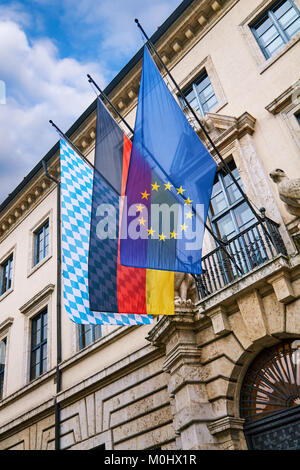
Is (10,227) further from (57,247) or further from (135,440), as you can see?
(135,440)

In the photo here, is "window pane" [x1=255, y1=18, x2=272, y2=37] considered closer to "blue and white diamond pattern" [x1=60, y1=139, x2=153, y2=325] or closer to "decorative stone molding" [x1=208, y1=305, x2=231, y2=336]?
"blue and white diamond pattern" [x1=60, y1=139, x2=153, y2=325]

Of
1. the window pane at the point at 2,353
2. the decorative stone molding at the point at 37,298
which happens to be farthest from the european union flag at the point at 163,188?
the window pane at the point at 2,353

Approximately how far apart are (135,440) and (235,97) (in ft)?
28.4

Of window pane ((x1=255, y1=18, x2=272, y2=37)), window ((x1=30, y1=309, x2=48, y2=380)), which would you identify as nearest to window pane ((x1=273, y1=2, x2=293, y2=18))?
window pane ((x1=255, y1=18, x2=272, y2=37))

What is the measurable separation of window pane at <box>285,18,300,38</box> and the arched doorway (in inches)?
289

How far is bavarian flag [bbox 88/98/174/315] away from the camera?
7.75m

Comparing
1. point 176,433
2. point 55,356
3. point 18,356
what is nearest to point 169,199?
point 176,433

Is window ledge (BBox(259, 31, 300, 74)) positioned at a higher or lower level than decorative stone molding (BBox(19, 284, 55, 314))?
higher

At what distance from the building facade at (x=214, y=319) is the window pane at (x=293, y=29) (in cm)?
3

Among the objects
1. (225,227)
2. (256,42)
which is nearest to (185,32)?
(256,42)

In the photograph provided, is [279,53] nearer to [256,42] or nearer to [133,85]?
[256,42]

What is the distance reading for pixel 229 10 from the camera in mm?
11891

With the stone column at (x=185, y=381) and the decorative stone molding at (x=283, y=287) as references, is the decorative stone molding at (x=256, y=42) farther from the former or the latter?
the stone column at (x=185, y=381)

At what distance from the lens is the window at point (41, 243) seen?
15750mm
